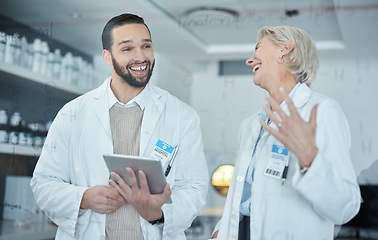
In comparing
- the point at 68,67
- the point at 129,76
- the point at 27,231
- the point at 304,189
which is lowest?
the point at 27,231

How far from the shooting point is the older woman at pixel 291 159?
3.73 ft

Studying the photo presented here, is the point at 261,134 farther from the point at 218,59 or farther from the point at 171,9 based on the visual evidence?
the point at 171,9

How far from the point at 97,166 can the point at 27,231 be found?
2.61ft

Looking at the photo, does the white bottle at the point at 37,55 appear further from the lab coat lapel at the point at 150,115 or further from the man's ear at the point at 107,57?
the lab coat lapel at the point at 150,115

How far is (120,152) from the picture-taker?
157 centimetres

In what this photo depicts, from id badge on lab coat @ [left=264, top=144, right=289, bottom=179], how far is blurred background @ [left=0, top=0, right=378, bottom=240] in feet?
2.10

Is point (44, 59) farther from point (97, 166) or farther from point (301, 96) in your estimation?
point (301, 96)

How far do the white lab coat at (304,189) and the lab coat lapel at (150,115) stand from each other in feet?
1.12

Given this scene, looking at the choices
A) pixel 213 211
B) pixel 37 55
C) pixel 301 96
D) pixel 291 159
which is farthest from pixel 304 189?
pixel 37 55

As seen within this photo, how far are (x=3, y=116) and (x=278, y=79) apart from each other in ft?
4.42

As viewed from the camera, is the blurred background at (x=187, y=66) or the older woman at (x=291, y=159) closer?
the older woman at (x=291, y=159)

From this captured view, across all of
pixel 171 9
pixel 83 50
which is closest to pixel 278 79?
pixel 171 9

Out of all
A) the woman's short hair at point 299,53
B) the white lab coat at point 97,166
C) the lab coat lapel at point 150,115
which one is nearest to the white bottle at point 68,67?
the white lab coat at point 97,166

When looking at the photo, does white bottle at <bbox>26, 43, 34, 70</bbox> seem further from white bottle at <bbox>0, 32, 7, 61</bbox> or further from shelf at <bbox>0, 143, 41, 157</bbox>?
shelf at <bbox>0, 143, 41, 157</bbox>
